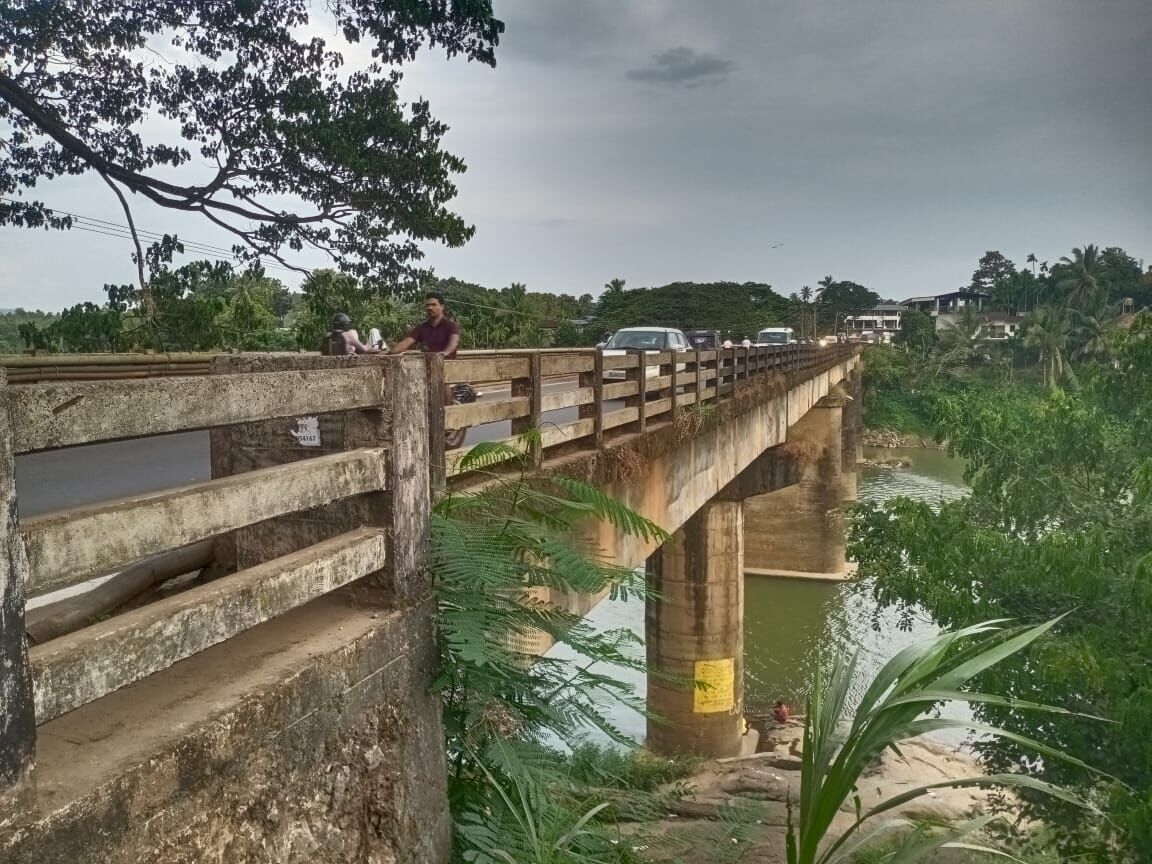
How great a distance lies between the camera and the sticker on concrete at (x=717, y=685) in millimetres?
18781

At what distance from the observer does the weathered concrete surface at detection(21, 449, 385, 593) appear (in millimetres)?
2221

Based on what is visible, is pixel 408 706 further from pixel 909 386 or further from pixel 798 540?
pixel 909 386

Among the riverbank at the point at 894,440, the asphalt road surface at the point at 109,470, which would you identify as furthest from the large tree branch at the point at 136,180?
the riverbank at the point at 894,440

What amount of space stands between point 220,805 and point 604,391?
5.23 metres

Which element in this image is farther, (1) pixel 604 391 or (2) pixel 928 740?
(2) pixel 928 740

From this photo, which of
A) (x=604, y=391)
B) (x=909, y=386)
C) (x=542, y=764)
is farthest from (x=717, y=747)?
(x=909, y=386)

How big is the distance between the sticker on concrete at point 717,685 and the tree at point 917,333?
2727 inches

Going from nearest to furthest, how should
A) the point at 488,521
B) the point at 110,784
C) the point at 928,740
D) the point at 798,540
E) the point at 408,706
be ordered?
the point at 110,784 < the point at 408,706 < the point at 488,521 < the point at 928,740 < the point at 798,540

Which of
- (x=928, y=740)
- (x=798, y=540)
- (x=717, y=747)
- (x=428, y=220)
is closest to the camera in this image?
(x=428, y=220)

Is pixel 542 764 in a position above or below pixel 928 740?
above

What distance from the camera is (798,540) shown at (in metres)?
34.9

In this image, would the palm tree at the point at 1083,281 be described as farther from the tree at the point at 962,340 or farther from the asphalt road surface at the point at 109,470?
the asphalt road surface at the point at 109,470

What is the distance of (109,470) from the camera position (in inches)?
363

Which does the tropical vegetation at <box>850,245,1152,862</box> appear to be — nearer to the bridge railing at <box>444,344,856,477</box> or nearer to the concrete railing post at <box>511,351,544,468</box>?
the bridge railing at <box>444,344,856,477</box>
